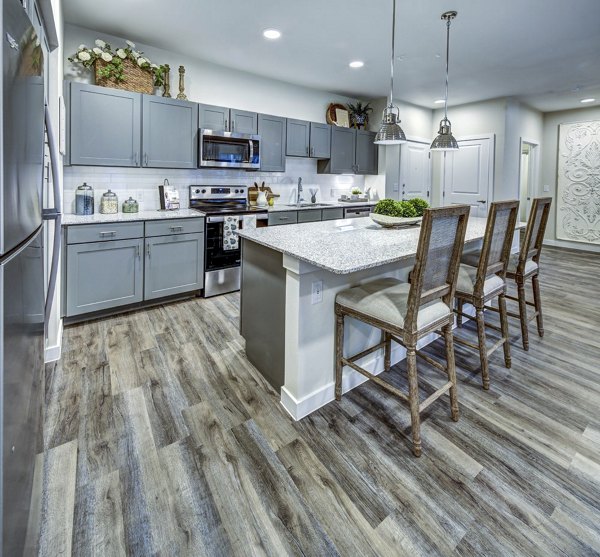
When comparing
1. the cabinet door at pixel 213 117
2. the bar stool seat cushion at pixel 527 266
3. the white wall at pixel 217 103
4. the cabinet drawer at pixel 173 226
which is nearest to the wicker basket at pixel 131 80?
the white wall at pixel 217 103

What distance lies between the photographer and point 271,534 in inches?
52.9

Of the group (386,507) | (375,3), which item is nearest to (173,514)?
(386,507)

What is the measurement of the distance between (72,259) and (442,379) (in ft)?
9.96

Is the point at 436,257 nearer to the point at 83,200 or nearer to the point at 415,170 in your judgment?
the point at 83,200

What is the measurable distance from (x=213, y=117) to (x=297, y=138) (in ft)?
4.21

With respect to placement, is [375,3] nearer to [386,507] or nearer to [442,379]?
[442,379]

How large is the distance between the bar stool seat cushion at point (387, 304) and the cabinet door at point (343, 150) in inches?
150

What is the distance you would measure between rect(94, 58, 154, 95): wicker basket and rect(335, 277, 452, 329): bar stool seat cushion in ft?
10.0

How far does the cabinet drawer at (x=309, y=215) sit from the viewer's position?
188 inches

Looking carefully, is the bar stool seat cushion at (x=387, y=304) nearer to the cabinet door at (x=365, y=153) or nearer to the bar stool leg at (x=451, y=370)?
the bar stool leg at (x=451, y=370)

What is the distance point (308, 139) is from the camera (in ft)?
16.8

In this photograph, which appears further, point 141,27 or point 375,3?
point 141,27

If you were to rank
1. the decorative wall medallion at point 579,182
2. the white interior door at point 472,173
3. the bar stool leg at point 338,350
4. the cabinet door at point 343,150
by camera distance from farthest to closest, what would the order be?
the decorative wall medallion at point 579,182 → the white interior door at point 472,173 → the cabinet door at point 343,150 → the bar stool leg at point 338,350

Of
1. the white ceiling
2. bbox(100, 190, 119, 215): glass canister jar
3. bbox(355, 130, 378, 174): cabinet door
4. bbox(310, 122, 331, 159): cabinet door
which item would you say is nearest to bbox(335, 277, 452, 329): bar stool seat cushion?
the white ceiling
